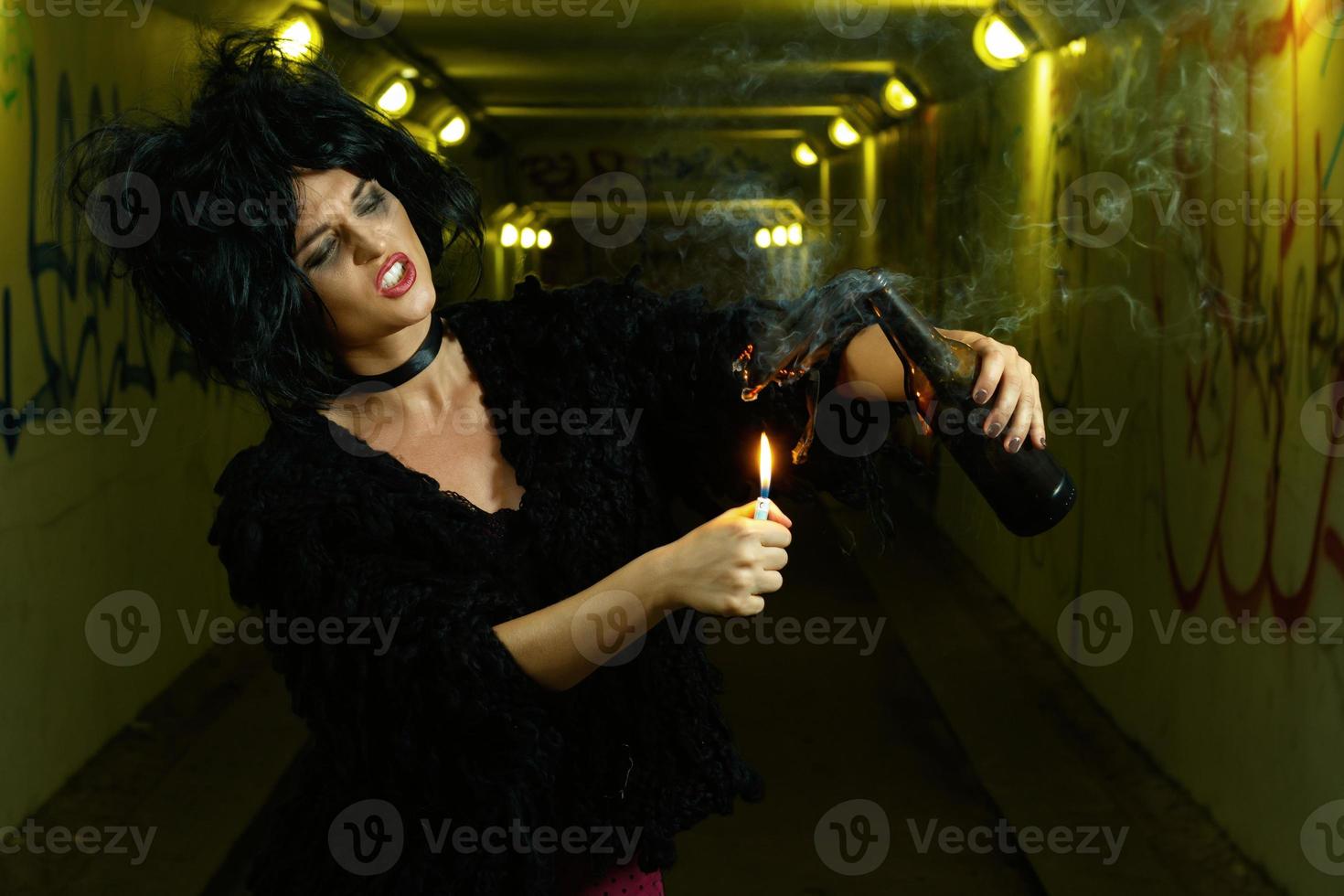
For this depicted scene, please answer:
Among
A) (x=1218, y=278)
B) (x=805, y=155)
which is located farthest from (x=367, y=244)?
(x=805, y=155)

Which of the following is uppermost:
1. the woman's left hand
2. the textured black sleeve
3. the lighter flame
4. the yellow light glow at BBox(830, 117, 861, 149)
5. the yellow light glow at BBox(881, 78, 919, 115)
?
the yellow light glow at BBox(830, 117, 861, 149)

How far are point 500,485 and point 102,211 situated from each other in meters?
0.85

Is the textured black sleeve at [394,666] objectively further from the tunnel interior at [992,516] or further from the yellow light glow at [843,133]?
the yellow light glow at [843,133]

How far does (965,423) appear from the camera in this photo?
2.08 meters

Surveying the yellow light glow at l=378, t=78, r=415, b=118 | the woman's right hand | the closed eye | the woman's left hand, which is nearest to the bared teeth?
the closed eye

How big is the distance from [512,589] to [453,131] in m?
11.6

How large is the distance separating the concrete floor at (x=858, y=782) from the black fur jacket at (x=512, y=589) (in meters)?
2.90

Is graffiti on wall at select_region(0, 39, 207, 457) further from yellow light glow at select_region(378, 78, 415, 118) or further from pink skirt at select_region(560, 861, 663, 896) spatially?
yellow light glow at select_region(378, 78, 415, 118)

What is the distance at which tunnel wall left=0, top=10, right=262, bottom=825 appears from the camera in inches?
194

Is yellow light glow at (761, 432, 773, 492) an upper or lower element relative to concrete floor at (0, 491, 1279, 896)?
upper

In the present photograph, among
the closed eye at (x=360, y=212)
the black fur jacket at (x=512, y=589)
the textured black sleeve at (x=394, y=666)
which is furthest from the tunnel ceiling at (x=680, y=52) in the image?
the textured black sleeve at (x=394, y=666)

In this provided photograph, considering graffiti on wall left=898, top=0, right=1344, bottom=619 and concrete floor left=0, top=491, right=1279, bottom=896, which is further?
concrete floor left=0, top=491, right=1279, bottom=896

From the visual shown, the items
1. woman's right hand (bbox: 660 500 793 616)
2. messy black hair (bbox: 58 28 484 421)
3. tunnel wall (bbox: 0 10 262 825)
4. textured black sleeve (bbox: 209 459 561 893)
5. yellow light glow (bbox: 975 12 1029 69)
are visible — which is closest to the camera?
woman's right hand (bbox: 660 500 793 616)

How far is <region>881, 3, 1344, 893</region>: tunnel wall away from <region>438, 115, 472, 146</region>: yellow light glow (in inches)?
259
